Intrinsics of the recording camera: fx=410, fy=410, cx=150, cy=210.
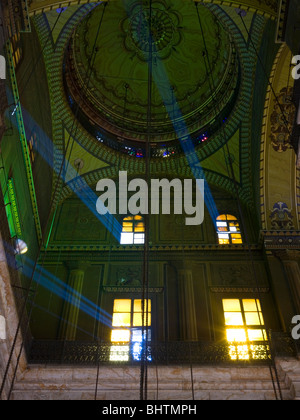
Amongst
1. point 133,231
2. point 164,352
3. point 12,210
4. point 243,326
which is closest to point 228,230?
point 133,231

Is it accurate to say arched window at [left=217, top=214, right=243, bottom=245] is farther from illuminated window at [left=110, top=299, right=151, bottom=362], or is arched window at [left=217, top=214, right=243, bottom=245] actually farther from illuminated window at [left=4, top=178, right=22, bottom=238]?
illuminated window at [left=4, top=178, right=22, bottom=238]

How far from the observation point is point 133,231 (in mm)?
9375

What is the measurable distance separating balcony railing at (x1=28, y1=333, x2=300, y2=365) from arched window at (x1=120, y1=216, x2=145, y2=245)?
281cm

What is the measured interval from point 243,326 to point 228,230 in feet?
7.77

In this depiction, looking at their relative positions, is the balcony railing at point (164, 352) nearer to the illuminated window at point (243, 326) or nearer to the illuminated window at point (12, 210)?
the illuminated window at point (243, 326)

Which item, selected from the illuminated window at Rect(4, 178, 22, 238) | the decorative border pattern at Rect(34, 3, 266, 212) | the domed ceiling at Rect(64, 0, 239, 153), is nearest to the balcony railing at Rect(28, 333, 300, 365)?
the illuminated window at Rect(4, 178, 22, 238)

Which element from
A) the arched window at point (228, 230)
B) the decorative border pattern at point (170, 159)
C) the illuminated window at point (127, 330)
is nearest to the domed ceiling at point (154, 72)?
the decorative border pattern at point (170, 159)

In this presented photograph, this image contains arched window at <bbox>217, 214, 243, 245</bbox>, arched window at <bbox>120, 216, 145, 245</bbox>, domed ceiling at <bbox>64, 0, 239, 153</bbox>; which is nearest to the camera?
arched window at <bbox>217, 214, 243, 245</bbox>

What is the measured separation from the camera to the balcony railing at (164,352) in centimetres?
641

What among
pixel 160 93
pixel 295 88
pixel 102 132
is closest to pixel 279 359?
pixel 295 88

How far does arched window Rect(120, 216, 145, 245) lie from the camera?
9148 millimetres

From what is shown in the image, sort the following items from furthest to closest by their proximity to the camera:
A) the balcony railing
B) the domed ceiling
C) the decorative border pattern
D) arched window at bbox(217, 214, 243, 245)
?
the domed ceiling < arched window at bbox(217, 214, 243, 245) < the decorative border pattern < the balcony railing

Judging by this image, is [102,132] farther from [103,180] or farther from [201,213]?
[201,213]

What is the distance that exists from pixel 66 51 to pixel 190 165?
3.90m
